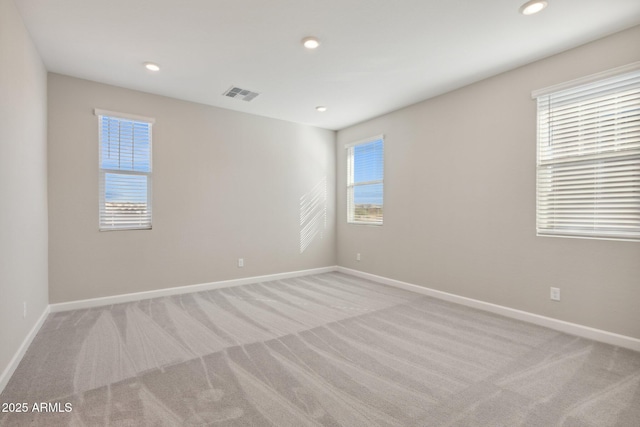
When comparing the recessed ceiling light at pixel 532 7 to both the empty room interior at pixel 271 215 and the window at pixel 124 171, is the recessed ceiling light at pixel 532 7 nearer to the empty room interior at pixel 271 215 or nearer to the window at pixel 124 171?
the empty room interior at pixel 271 215

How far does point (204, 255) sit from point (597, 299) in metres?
4.57

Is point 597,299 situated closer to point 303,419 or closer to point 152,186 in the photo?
point 303,419

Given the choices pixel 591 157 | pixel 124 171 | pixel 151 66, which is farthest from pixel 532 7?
pixel 124 171

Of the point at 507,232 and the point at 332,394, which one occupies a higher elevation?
the point at 507,232

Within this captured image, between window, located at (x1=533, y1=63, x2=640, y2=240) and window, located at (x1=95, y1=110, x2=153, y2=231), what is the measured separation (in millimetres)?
4662

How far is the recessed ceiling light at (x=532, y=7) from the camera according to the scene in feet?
7.31

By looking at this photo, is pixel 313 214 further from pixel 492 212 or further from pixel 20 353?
pixel 20 353

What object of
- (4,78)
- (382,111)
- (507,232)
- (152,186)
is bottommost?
(507,232)

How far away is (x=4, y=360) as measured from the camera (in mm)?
2027

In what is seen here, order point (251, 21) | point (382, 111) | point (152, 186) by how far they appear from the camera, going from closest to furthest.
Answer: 1. point (251, 21)
2. point (152, 186)
3. point (382, 111)

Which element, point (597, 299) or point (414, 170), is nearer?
point (597, 299)

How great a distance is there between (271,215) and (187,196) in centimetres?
136

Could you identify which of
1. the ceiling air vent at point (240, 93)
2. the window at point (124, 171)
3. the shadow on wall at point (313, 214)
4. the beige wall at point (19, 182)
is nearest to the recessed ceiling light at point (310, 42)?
the ceiling air vent at point (240, 93)

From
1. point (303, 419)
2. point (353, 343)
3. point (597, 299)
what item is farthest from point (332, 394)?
point (597, 299)
